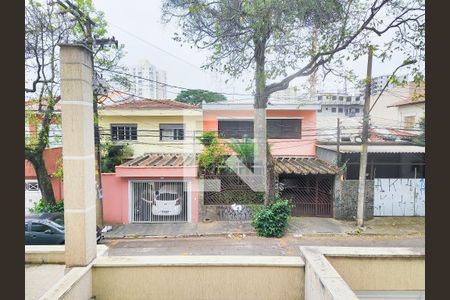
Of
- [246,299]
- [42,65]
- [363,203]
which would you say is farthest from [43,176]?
[363,203]

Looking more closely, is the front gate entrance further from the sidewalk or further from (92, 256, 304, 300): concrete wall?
(92, 256, 304, 300): concrete wall

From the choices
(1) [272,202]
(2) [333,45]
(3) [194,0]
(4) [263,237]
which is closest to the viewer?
(3) [194,0]

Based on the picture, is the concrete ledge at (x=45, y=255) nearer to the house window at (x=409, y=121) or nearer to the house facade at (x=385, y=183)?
the house facade at (x=385, y=183)

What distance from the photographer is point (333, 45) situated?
27.2 ft

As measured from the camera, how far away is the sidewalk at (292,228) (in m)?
9.08

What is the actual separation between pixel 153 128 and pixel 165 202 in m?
4.33

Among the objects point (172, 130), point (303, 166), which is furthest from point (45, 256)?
point (172, 130)

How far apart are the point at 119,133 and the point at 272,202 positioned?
298 inches

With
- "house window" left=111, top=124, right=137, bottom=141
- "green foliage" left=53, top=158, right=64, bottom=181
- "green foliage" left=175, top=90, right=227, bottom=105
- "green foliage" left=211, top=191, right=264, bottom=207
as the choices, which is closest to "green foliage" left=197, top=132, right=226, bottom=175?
"green foliage" left=211, top=191, right=264, bottom=207

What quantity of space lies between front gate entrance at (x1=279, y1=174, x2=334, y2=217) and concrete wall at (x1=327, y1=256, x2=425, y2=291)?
7288 mm

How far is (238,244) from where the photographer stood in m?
8.31

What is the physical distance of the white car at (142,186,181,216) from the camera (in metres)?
9.96

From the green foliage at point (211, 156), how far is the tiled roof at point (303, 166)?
215 cm

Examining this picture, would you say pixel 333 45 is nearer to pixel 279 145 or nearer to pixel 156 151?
pixel 279 145
